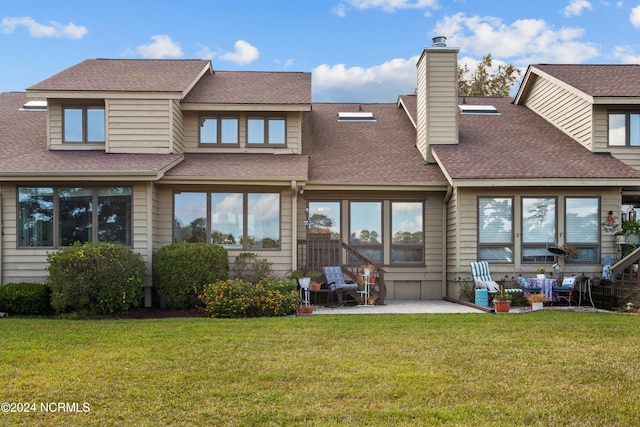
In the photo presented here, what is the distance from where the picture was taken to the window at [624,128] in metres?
15.0

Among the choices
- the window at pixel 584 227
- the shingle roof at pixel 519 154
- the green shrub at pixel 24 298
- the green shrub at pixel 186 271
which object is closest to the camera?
the green shrub at pixel 24 298

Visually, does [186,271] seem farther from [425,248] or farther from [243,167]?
[425,248]

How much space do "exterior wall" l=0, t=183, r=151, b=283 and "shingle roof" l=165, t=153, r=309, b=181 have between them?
135cm

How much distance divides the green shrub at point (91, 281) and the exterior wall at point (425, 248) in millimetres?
4626

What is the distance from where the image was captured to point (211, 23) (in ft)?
59.9

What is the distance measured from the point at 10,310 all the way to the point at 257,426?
29.6 feet

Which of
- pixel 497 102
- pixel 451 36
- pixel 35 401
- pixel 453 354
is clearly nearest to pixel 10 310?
pixel 35 401

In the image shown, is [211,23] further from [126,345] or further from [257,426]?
[257,426]

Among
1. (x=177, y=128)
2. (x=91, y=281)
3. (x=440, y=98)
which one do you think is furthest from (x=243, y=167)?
(x=440, y=98)

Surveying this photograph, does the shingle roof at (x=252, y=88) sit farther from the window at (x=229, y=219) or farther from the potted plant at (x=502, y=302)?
the potted plant at (x=502, y=302)

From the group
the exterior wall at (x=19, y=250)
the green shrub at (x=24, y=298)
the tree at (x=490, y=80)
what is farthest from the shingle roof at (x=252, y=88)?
the tree at (x=490, y=80)

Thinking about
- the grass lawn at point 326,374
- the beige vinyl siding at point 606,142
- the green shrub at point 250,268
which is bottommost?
the grass lawn at point 326,374

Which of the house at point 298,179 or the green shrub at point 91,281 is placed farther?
the house at point 298,179

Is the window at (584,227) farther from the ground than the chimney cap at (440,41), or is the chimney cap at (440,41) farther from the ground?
the chimney cap at (440,41)
